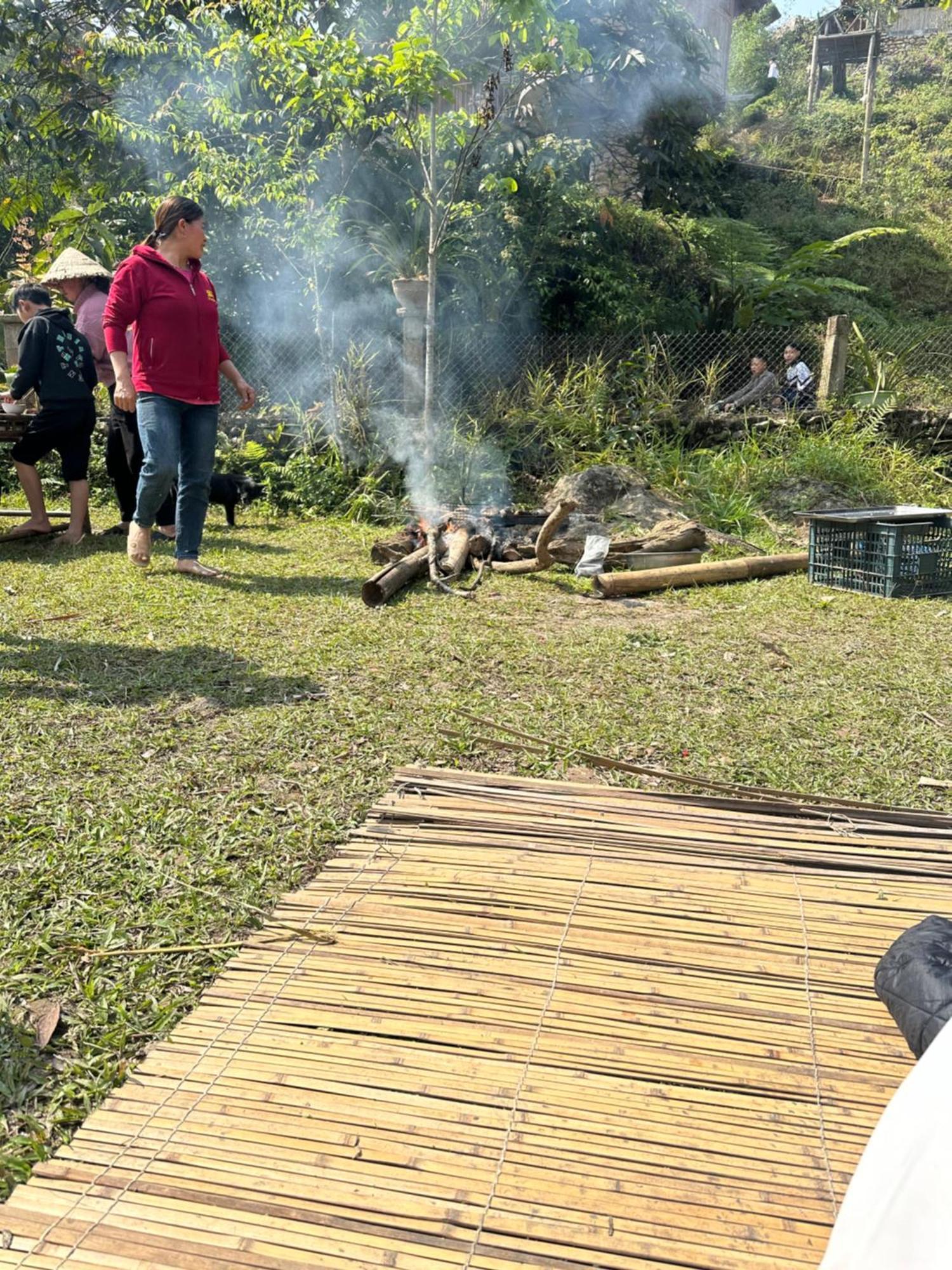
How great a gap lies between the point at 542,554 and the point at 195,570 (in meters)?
2.14

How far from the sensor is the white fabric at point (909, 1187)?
80cm

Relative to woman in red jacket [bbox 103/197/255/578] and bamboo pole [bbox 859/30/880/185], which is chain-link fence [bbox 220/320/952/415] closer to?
woman in red jacket [bbox 103/197/255/578]

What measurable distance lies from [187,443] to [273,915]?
4003mm

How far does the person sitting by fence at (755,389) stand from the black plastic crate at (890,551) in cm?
377

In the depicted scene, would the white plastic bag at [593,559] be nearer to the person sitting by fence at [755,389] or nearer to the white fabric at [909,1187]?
the person sitting by fence at [755,389]

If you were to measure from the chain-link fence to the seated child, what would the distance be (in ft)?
0.86

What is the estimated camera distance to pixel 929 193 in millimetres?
21031

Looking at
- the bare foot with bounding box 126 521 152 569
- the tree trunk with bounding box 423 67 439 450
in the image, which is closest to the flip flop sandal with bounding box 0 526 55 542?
the bare foot with bounding box 126 521 152 569

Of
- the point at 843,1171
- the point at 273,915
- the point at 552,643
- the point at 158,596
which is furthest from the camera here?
the point at 158,596

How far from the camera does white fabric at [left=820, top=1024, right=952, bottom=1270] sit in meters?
0.80

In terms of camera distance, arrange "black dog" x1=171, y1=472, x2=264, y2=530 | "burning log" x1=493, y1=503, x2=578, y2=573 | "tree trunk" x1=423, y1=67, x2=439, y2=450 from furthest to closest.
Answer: "tree trunk" x1=423, y1=67, x2=439, y2=450 → "black dog" x1=171, y1=472, x2=264, y2=530 → "burning log" x1=493, y1=503, x2=578, y2=573

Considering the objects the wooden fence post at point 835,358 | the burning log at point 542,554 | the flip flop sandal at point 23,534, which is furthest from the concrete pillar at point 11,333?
the wooden fence post at point 835,358

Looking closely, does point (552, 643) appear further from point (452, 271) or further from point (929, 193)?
point (929, 193)

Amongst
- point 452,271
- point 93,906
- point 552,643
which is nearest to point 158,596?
point 552,643
